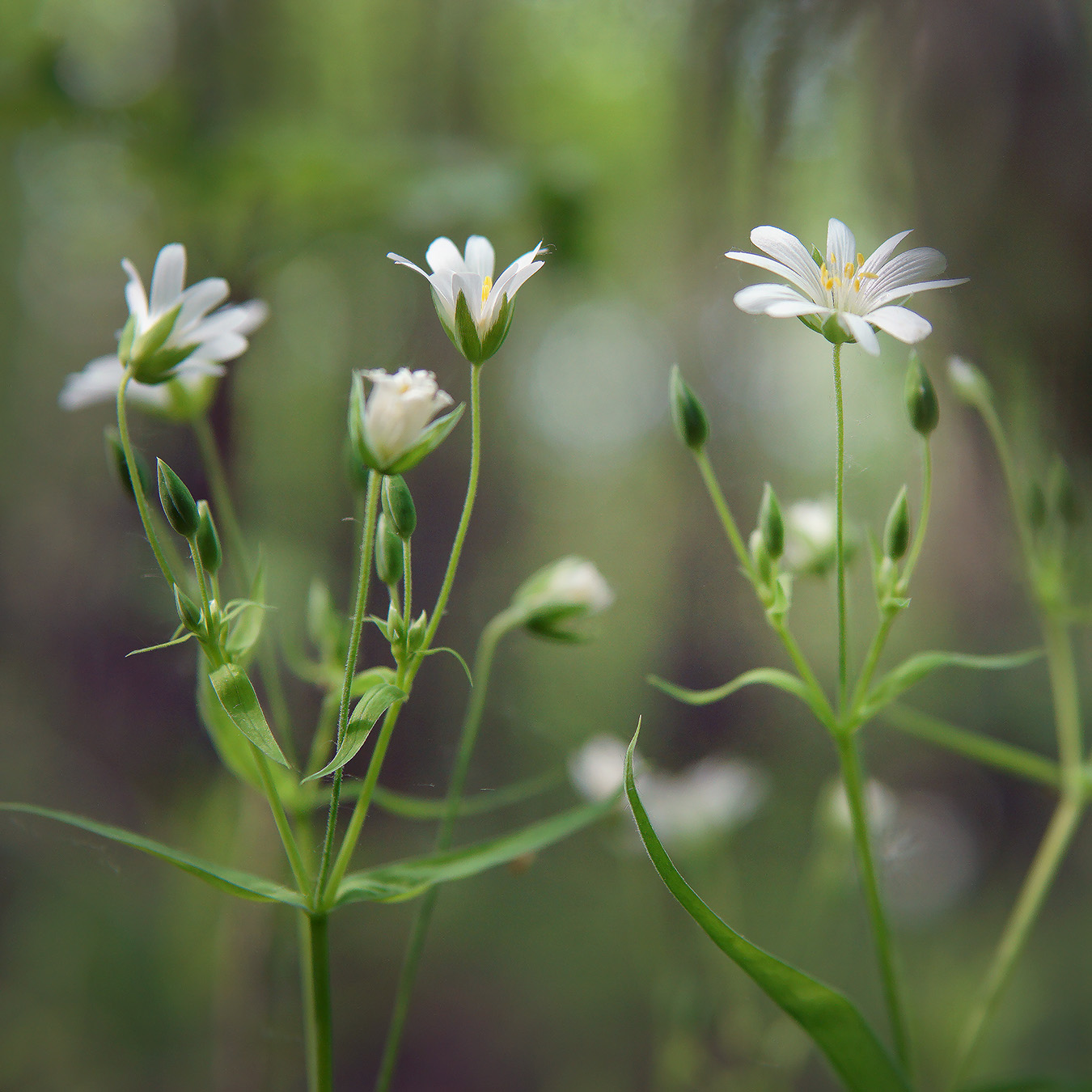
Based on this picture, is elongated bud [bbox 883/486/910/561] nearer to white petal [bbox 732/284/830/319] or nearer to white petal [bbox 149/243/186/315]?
white petal [bbox 732/284/830/319]

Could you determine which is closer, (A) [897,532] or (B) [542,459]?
(A) [897,532]

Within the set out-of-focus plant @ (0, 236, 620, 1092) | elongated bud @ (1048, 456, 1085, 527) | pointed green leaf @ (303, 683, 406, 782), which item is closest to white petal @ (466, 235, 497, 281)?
out-of-focus plant @ (0, 236, 620, 1092)

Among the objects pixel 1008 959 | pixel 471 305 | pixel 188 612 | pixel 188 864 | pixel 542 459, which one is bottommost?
pixel 542 459

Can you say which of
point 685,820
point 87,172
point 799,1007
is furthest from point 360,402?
point 87,172

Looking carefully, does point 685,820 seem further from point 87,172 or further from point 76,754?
point 87,172

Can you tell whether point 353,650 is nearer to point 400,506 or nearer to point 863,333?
point 400,506

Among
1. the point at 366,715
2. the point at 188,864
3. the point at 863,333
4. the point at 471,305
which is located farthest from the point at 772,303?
the point at 188,864

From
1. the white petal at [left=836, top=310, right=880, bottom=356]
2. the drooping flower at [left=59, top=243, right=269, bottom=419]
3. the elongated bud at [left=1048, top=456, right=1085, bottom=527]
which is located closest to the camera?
the white petal at [left=836, top=310, right=880, bottom=356]
